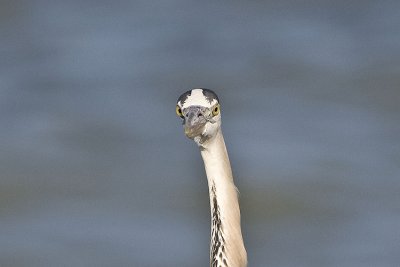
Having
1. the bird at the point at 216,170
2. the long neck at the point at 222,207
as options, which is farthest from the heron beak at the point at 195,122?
the long neck at the point at 222,207

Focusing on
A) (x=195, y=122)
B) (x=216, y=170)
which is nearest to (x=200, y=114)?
(x=195, y=122)

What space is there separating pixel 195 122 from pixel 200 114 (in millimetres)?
62

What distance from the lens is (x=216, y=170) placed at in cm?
845

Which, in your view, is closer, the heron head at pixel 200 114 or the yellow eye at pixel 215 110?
the heron head at pixel 200 114

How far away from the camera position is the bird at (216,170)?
27.3 feet

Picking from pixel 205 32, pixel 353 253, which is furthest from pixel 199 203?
pixel 205 32

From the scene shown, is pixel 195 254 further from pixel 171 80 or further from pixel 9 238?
pixel 171 80

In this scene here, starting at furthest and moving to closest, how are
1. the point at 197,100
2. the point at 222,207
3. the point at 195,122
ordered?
1. the point at 222,207
2. the point at 197,100
3. the point at 195,122

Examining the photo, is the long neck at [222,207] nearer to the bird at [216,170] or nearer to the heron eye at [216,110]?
the bird at [216,170]

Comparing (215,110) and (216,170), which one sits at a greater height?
(215,110)

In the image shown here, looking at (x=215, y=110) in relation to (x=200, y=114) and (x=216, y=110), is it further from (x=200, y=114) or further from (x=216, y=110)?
(x=200, y=114)

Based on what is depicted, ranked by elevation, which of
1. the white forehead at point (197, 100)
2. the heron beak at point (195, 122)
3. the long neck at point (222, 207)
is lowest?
the long neck at point (222, 207)

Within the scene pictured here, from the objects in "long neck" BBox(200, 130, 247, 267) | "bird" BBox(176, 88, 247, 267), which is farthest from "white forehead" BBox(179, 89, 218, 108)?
"long neck" BBox(200, 130, 247, 267)

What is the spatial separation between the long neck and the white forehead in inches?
7.1
